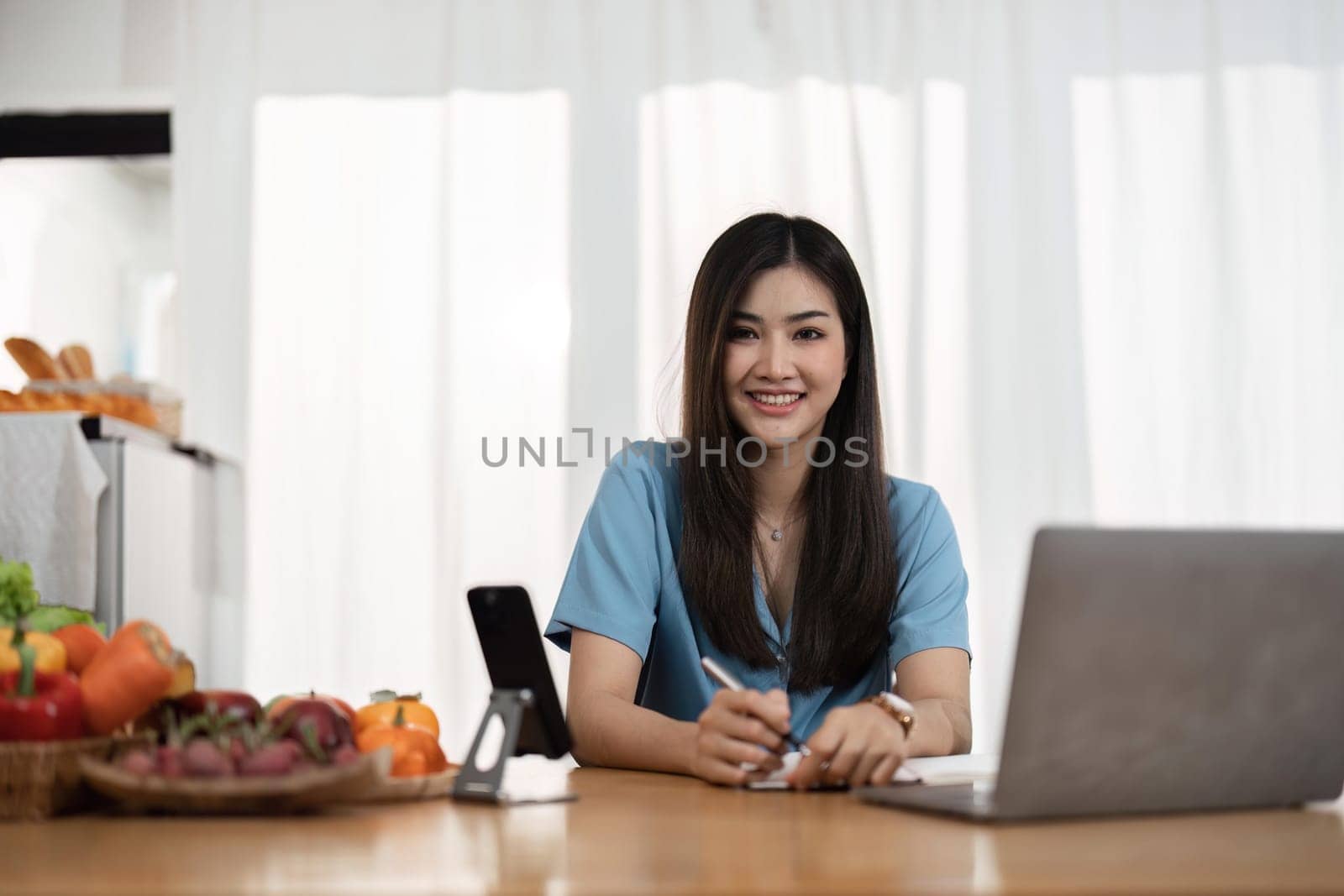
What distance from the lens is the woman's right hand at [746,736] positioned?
118 centimetres

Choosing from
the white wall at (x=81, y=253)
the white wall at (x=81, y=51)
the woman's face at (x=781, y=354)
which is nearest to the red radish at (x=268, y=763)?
the woman's face at (x=781, y=354)

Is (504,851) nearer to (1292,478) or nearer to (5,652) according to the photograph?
(5,652)

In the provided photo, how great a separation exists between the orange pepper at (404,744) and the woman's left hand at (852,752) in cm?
33

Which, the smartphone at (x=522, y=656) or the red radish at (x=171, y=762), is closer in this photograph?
the red radish at (x=171, y=762)

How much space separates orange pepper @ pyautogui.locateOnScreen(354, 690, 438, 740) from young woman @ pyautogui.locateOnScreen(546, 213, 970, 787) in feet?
1.11

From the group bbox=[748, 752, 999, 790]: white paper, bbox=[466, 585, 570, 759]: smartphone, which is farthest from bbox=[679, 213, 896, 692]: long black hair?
bbox=[466, 585, 570, 759]: smartphone

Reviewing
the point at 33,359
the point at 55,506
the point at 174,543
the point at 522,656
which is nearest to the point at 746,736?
the point at 522,656

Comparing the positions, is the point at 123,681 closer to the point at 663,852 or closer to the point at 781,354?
the point at 663,852

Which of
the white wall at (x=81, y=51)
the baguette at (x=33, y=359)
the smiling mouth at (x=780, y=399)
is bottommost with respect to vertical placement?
the smiling mouth at (x=780, y=399)

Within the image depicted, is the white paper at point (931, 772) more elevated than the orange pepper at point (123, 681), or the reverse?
the orange pepper at point (123, 681)

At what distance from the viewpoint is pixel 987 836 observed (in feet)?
2.81

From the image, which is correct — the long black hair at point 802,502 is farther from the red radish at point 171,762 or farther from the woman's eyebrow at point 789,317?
the red radish at point 171,762

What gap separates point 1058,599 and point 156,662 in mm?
672

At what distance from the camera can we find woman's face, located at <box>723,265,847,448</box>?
1.81 m
